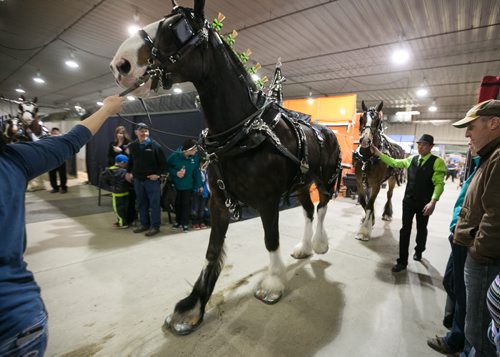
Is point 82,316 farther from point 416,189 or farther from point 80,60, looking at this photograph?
point 80,60

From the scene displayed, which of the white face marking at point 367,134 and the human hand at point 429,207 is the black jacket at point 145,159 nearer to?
the white face marking at point 367,134

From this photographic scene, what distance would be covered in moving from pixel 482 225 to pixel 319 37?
803 cm

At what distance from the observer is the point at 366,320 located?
214 cm

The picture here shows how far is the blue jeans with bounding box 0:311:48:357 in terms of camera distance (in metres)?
0.77

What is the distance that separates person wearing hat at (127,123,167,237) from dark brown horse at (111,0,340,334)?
2.50 meters

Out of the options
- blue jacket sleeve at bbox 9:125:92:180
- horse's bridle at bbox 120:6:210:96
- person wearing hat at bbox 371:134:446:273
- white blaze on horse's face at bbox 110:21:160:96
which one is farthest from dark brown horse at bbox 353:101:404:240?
blue jacket sleeve at bbox 9:125:92:180

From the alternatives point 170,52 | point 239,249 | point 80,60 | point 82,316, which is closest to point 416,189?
point 239,249

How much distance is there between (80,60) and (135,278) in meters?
12.6

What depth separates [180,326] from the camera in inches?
74.9

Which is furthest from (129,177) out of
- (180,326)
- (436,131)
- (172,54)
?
(436,131)

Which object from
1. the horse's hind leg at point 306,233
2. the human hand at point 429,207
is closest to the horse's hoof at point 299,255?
the horse's hind leg at point 306,233

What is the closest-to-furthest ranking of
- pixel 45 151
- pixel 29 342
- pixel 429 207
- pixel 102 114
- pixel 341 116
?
pixel 29 342 → pixel 45 151 → pixel 102 114 → pixel 429 207 → pixel 341 116

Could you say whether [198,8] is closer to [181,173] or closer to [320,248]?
[320,248]

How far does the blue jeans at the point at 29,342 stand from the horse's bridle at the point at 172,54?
1182mm
